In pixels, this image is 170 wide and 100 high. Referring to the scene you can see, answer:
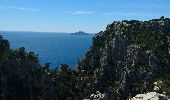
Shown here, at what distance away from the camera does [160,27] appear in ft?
511

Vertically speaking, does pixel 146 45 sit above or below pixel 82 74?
above

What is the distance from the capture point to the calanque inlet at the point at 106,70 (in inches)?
3533

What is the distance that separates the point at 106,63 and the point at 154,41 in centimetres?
2256

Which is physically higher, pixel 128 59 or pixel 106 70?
pixel 128 59

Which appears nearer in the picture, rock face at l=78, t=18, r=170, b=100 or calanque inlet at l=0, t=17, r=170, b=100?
calanque inlet at l=0, t=17, r=170, b=100

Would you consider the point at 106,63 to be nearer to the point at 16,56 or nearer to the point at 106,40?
the point at 106,40

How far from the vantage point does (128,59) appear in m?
123

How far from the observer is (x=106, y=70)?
125875 millimetres

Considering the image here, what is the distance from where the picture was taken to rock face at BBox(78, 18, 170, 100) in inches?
4459

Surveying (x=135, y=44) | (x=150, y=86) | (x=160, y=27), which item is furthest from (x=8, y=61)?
(x=160, y=27)

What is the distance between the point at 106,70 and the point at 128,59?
8.40m

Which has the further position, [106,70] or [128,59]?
[106,70]

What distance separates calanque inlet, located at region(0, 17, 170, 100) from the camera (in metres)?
89.8

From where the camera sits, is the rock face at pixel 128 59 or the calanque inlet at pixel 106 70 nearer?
the calanque inlet at pixel 106 70
